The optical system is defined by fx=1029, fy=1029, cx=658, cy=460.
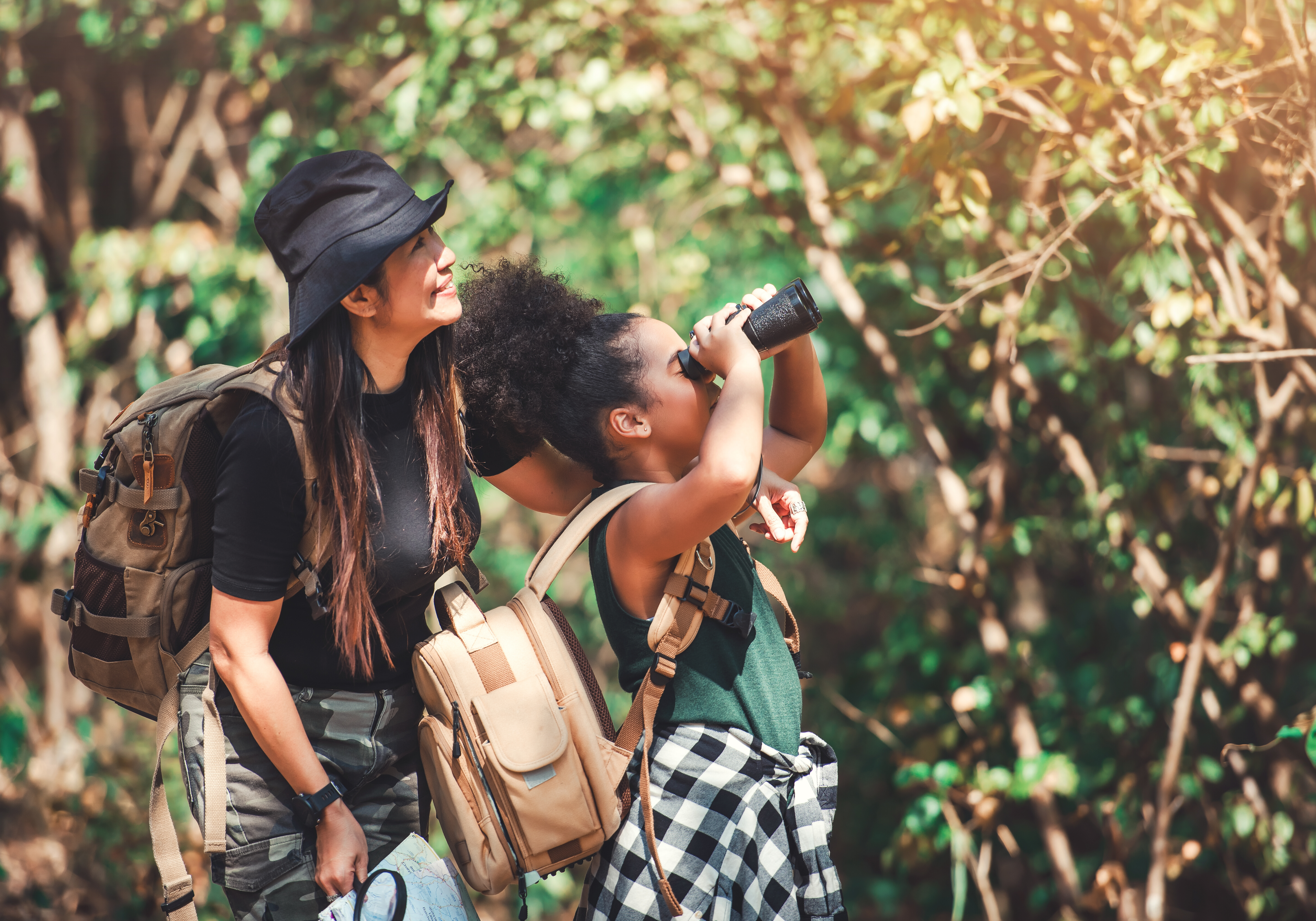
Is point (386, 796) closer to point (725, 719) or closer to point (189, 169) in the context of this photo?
point (725, 719)

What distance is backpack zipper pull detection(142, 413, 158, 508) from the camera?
140 cm

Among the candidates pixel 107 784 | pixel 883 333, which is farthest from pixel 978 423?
pixel 107 784

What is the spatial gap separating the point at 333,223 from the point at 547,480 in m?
0.57

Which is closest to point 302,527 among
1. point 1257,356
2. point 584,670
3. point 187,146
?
point 584,670

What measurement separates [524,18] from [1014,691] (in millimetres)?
2236

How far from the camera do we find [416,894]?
4.72ft

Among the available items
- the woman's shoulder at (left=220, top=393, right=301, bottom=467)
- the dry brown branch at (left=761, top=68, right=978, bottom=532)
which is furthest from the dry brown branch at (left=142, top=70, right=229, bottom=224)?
the woman's shoulder at (left=220, top=393, right=301, bottom=467)

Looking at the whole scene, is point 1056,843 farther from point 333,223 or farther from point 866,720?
point 333,223

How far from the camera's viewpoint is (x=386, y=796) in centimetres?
161

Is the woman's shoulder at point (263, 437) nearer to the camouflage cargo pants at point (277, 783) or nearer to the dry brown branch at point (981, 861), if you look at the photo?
the camouflage cargo pants at point (277, 783)

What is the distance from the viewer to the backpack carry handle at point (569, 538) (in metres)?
1.45

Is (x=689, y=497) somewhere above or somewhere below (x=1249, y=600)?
above

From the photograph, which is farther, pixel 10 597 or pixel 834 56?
pixel 10 597

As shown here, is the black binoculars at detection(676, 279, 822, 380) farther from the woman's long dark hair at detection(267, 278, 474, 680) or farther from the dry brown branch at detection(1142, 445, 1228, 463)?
the dry brown branch at detection(1142, 445, 1228, 463)
